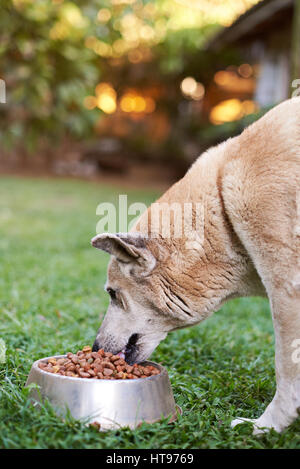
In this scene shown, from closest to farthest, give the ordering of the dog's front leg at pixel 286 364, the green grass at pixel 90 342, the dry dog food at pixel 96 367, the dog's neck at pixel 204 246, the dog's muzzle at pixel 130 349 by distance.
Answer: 1. the green grass at pixel 90 342
2. the dog's front leg at pixel 286 364
3. the dry dog food at pixel 96 367
4. the dog's neck at pixel 204 246
5. the dog's muzzle at pixel 130 349

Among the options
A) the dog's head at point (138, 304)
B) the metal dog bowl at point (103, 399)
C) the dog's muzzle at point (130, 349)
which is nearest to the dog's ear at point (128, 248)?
the dog's head at point (138, 304)

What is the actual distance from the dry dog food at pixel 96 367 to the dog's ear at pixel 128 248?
1.64ft

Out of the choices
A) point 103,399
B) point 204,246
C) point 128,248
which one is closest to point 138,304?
point 128,248

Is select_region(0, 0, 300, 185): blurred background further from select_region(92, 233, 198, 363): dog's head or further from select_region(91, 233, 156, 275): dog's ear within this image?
select_region(91, 233, 156, 275): dog's ear

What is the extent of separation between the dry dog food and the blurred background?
1044 centimetres

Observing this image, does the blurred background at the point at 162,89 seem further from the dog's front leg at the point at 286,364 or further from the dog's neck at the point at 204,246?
the dog's front leg at the point at 286,364

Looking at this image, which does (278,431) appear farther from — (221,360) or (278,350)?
(221,360)

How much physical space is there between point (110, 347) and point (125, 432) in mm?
681

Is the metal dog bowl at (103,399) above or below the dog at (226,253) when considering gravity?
below

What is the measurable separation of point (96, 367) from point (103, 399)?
0.23 meters

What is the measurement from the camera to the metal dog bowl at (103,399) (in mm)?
2594
